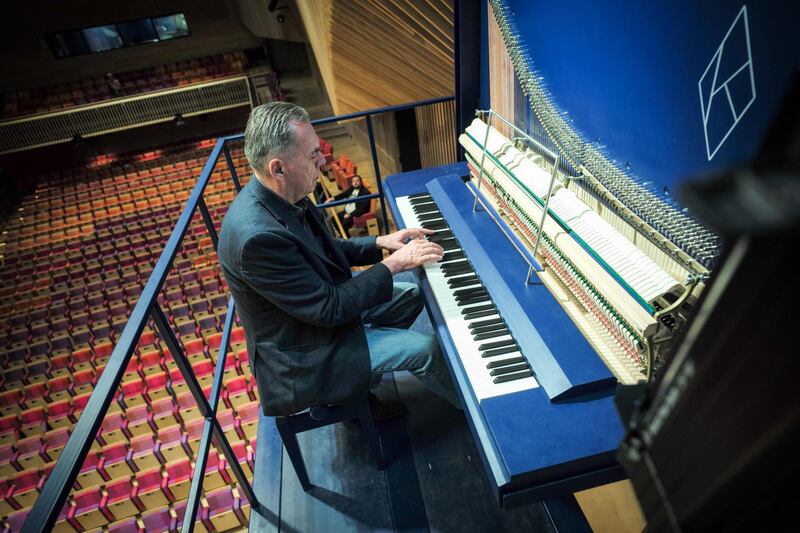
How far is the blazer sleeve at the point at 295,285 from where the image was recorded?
1.62 metres

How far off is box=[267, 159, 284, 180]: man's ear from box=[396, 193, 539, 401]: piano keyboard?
31.3 inches

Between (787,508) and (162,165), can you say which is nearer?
(787,508)

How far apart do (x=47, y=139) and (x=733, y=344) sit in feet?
51.4

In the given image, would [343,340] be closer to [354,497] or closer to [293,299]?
[293,299]

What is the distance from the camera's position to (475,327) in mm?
1813

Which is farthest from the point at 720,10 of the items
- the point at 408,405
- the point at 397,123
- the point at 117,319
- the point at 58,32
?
the point at 58,32

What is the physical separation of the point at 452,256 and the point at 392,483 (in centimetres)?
113

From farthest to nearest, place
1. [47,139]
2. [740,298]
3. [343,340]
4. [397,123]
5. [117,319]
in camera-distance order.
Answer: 1. [47,139]
2. [117,319]
3. [397,123]
4. [343,340]
5. [740,298]

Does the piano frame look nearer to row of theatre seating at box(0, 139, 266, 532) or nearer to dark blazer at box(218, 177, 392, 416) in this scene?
dark blazer at box(218, 177, 392, 416)

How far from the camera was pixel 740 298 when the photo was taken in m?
0.47

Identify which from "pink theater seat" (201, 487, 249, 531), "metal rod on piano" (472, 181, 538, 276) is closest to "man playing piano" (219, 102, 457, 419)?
"metal rod on piano" (472, 181, 538, 276)

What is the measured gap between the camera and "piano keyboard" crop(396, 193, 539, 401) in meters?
1.56

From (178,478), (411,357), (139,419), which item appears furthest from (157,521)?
(411,357)

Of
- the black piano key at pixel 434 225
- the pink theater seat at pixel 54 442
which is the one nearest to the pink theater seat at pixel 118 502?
the pink theater seat at pixel 54 442
